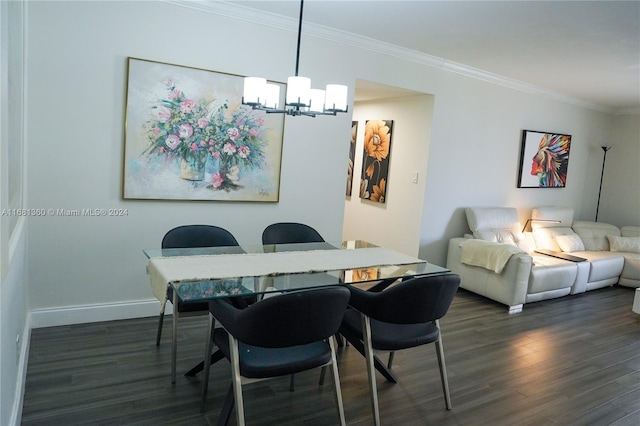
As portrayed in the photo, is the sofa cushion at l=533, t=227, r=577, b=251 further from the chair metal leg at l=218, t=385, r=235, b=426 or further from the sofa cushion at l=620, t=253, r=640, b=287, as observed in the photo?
the chair metal leg at l=218, t=385, r=235, b=426

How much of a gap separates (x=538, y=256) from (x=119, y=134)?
4546 millimetres

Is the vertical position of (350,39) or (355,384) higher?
(350,39)

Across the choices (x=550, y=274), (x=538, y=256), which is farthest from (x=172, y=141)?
(x=538, y=256)

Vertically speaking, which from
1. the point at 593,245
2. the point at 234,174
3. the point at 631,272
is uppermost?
the point at 234,174

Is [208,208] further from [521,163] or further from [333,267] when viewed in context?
[521,163]

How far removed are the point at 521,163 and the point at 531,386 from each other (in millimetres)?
3602

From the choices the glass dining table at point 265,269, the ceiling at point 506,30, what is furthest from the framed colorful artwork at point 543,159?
the glass dining table at point 265,269

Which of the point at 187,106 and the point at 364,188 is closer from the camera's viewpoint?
the point at 187,106

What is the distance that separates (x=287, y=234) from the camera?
135 inches

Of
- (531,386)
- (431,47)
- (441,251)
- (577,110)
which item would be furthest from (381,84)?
(577,110)

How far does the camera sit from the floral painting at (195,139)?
3.30m

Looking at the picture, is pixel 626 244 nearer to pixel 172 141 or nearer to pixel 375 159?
pixel 375 159

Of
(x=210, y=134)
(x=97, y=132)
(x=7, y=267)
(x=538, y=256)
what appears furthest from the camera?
(x=538, y=256)

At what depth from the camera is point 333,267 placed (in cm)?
268
